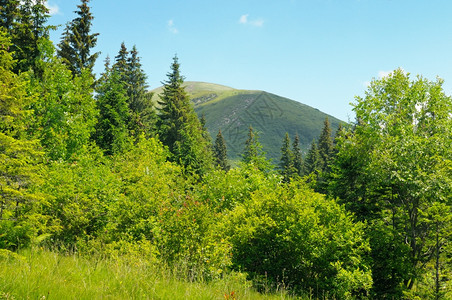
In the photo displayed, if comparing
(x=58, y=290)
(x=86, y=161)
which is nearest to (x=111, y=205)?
(x=86, y=161)

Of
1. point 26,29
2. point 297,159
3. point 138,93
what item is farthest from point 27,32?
point 297,159

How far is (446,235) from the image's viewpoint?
45.8 feet

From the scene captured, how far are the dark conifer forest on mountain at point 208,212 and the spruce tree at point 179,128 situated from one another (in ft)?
17.2

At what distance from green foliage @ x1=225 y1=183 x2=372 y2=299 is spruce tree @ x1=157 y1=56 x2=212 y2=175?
Result: 69.3 ft

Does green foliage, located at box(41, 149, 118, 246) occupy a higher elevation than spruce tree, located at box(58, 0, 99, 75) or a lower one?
lower

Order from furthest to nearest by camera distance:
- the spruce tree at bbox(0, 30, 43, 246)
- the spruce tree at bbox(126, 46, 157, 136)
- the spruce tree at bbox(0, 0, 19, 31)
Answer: the spruce tree at bbox(126, 46, 157, 136), the spruce tree at bbox(0, 0, 19, 31), the spruce tree at bbox(0, 30, 43, 246)

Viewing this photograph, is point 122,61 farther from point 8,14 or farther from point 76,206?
point 76,206

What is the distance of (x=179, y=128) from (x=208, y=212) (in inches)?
1187

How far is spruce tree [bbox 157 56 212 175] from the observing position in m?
33.0

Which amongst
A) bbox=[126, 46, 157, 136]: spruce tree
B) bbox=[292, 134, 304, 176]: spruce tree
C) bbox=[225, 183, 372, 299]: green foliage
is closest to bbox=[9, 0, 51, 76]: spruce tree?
bbox=[126, 46, 157, 136]: spruce tree

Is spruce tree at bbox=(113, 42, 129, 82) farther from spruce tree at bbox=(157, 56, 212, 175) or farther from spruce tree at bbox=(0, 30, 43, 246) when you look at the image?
spruce tree at bbox=(0, 30, 43, 246)

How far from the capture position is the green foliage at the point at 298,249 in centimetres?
1087

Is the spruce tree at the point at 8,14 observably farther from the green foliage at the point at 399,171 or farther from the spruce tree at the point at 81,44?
the green foliage at the point at 399,171

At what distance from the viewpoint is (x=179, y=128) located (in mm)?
37719
